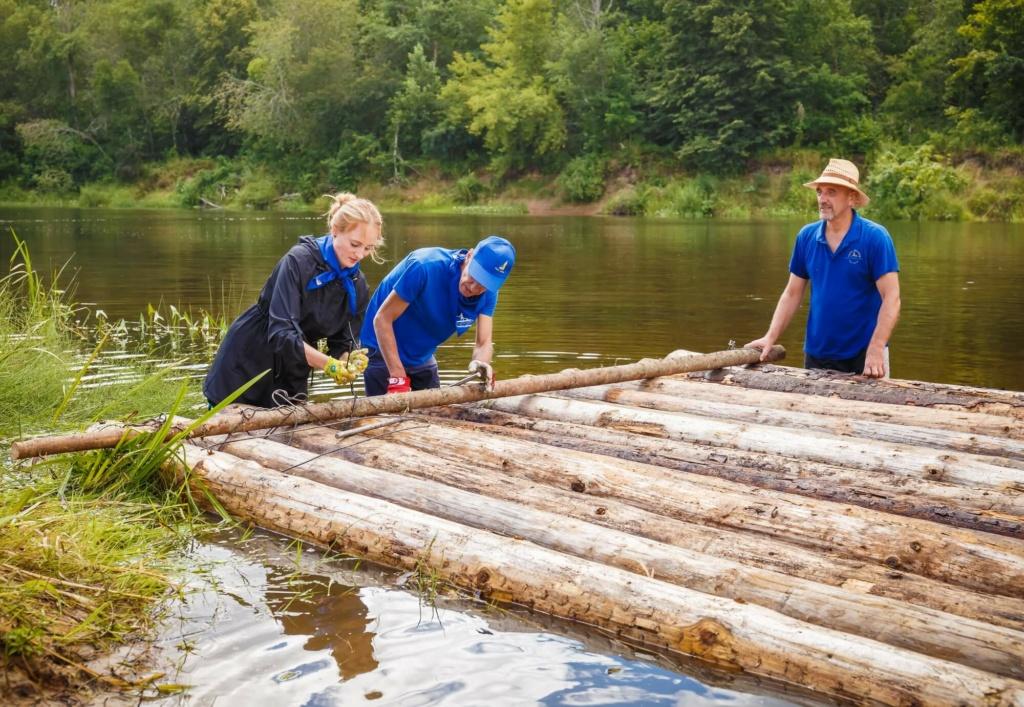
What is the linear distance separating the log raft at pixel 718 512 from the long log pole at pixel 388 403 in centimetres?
4

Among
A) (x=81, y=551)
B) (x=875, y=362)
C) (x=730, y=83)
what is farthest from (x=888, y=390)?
(x=730, y=83)

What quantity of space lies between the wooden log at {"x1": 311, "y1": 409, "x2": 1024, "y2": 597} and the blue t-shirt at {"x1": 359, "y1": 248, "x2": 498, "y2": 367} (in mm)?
894

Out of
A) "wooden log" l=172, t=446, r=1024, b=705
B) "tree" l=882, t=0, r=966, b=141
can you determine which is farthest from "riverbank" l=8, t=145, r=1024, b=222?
"wooden log" l=172, t=446, r=1024, b=705

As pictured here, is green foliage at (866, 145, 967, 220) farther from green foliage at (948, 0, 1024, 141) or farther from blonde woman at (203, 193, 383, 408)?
blonde woman at (203, 193, 383, 408)

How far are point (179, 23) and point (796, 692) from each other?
77.4 m

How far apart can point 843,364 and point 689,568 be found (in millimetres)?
4008

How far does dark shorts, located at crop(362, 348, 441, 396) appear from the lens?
23.3 feet

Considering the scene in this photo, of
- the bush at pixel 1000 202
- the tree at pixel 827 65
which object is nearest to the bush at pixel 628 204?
the tree at pixel 827 65

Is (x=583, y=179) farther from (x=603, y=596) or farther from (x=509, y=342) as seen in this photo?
(x=603, y=596)

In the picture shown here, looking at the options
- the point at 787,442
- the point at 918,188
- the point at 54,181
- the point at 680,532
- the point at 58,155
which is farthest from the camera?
the point at 58,155

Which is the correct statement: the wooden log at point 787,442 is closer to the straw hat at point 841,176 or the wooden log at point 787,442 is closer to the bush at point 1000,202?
the straw hat at point 841,176

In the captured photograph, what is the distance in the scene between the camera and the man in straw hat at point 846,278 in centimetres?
710

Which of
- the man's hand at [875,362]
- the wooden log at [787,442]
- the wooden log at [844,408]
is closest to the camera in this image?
the wooden log at [787,442]

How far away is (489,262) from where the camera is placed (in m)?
6.09
